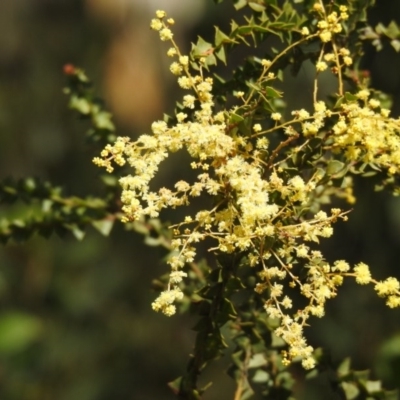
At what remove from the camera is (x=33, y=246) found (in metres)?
2.06

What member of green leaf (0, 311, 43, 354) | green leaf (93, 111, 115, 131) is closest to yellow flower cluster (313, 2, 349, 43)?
green leaf (93, 111, 115, 131)

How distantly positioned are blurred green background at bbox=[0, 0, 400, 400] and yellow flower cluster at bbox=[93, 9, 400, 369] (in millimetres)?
589

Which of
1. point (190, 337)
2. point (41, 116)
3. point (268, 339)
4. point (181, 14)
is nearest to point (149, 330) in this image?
point (190, 337)

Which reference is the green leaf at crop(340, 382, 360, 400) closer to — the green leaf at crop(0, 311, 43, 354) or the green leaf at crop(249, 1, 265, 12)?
the green leaf at crop(249, 1, 265, 12)

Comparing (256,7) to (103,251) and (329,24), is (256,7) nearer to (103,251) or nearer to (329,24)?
(329,24)

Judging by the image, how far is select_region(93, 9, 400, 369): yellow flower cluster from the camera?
0.72 m

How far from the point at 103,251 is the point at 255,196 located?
1.46 m

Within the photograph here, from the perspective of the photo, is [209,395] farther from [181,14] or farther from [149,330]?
[181,14]

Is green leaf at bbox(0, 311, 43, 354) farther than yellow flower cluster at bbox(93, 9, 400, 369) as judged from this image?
Yes

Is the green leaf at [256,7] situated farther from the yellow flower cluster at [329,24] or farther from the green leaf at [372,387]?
the green leaf at [372,387]

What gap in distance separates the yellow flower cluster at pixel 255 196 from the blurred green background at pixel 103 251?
0.59m

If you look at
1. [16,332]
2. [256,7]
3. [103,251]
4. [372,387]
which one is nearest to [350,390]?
[372,387]

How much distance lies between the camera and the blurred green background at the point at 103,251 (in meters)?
1.76

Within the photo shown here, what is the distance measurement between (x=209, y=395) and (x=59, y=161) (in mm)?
870
